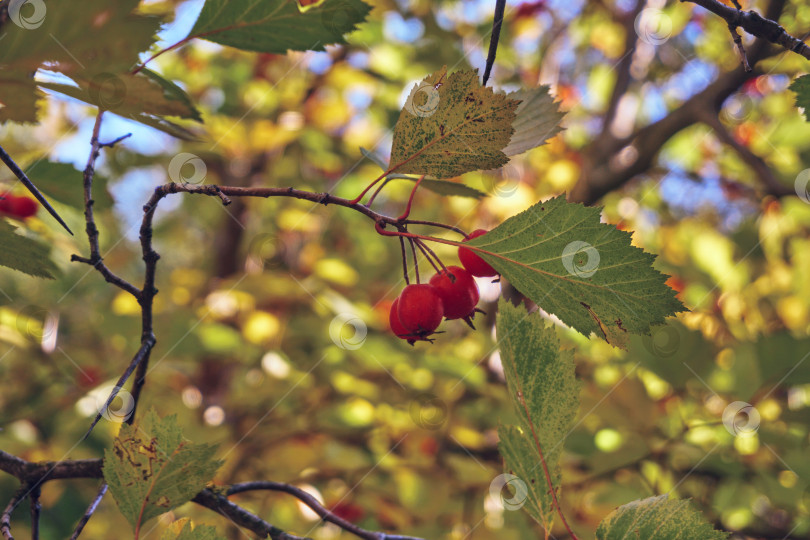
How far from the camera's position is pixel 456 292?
2.01 feet

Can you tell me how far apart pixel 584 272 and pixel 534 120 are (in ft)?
0.87

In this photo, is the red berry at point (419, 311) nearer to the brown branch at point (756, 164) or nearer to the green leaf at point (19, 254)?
the green leaf at point (19, 254)

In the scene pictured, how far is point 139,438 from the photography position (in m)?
0.50

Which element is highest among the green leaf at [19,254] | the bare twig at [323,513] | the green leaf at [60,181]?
the green leaf at [19,254]

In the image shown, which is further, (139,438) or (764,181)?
(764,181)

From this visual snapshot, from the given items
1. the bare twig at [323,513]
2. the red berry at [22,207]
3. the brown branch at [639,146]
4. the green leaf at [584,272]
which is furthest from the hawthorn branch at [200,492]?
the brown branch at [639,146]

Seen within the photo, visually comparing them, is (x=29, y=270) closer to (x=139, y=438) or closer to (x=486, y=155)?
(x=139, y=438)

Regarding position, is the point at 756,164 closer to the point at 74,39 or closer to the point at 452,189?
the point at 452,189

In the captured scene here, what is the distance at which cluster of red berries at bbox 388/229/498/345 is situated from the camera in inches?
23.0

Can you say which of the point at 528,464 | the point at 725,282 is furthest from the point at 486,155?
the point at 725,282

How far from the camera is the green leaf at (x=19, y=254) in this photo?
0.55m

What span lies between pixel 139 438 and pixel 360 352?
102 cm

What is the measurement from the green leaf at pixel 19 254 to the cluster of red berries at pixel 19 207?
1.48 feet

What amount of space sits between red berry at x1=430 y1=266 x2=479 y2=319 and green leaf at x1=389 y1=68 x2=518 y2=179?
0.51 feet
